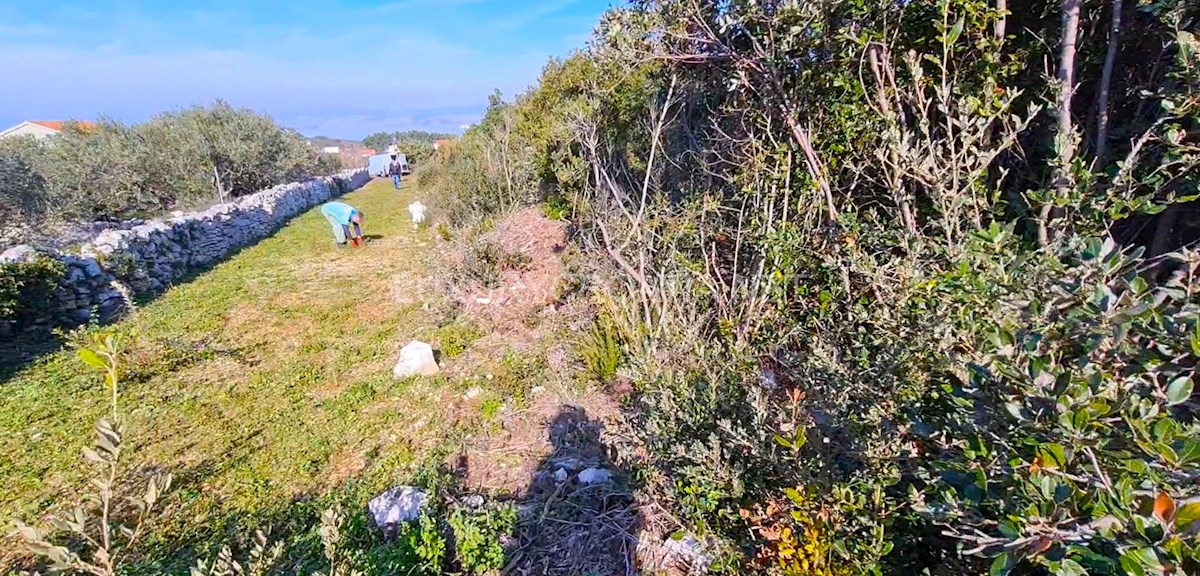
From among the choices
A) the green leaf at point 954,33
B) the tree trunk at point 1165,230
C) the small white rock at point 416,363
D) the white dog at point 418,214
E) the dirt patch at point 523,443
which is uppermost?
the green leaf at point 954,33

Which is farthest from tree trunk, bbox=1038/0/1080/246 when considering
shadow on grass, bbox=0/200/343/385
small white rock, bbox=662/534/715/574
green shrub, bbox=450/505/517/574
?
shadow on grass, bbox=0/200/343/385

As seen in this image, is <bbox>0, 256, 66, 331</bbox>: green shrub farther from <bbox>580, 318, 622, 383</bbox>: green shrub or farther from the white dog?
the white dog

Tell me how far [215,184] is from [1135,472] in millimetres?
17850

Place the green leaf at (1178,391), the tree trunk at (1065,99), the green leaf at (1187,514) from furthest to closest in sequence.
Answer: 1. the tree trunk at (1065,99)
2. the green leaf at (1178,391)
3. the green leaf at (1187,514)

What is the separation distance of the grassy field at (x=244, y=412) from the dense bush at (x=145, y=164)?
6.99m

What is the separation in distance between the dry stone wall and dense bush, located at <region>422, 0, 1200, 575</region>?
214 inches

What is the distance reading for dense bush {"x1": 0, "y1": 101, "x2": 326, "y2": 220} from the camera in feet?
34.8

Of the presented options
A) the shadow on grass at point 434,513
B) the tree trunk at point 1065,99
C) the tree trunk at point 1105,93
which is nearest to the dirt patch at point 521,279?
the shadow on grass at point 434,513

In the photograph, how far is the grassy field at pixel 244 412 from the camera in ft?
9.98

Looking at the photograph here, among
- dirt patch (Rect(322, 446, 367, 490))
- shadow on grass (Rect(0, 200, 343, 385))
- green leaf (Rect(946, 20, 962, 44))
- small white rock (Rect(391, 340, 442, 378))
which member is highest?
green leaf (Rect(946, 20, 962, 44))

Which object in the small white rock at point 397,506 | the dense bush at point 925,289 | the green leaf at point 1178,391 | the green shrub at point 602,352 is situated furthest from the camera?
the green shrub at point 602,352

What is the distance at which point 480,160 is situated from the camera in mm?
9852

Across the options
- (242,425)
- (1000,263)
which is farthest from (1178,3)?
(242,425)

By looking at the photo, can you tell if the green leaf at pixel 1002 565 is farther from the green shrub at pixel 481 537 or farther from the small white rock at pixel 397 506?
the small white rock at pixel 397 506
